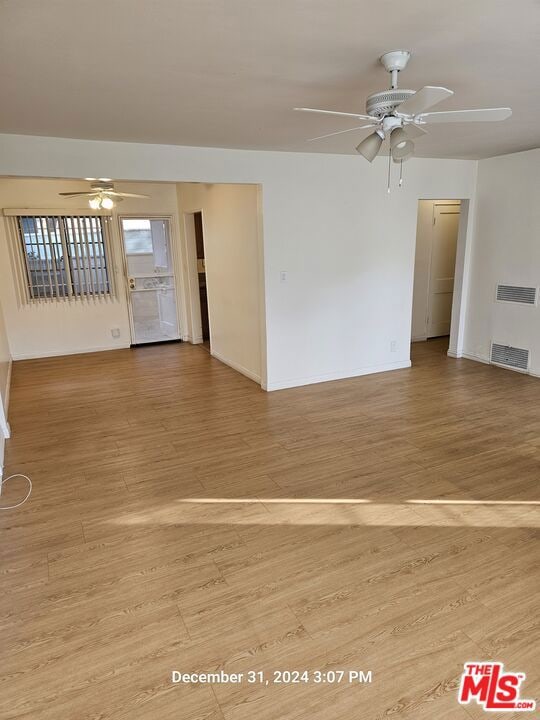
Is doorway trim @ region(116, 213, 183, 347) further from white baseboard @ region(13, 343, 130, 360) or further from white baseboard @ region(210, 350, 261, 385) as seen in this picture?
white baseboard @ region(210, 350, 261, 385)

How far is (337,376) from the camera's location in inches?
215

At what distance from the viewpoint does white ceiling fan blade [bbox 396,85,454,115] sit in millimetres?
1996

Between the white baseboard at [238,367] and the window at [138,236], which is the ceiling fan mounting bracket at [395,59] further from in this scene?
the window at [138,236]

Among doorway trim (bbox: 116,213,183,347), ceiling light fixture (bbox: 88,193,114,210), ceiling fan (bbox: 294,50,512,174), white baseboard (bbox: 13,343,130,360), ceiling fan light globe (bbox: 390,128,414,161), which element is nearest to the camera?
ceiling fan (bbox: 294,50,512,174)

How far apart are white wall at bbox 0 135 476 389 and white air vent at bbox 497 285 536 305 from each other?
111cm

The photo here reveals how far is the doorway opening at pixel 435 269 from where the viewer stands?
695 cm

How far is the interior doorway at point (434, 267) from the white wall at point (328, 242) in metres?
1.23

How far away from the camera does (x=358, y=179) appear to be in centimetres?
502

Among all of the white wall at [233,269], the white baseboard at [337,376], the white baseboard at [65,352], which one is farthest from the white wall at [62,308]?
the white baseboard at [337,376]

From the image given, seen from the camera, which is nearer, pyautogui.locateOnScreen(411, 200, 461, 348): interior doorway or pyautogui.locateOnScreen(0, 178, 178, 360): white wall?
pyautogui.locateOnScreen(0, 178, 178, 360): white wall

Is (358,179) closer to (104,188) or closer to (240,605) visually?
(104,188)

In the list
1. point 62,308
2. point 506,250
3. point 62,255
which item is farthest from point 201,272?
point 506,250

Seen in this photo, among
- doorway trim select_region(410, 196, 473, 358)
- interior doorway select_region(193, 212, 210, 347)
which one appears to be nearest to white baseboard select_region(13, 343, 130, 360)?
interior doorway select_region(193, 212, 210, 347)

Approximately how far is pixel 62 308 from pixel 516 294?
6.29m
